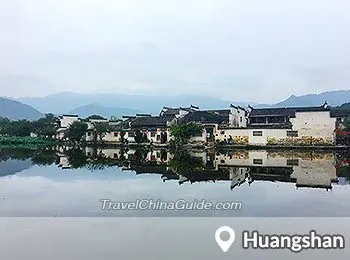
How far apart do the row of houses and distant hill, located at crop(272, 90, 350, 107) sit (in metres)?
59.2

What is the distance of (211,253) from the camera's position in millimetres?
4875

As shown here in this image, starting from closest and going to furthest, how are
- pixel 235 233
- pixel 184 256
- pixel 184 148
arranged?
pixel 184 256 < pixel 235 233 < pixel 184 148

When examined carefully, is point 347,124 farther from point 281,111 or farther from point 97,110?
point 97,110

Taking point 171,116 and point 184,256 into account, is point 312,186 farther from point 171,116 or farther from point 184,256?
point 171,116

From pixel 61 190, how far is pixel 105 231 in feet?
14.6

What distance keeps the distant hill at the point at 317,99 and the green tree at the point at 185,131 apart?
62268mm

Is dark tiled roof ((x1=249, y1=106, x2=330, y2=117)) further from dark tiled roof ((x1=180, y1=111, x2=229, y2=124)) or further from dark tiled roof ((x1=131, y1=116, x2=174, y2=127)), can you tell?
dark tiled roof ((x1=131, y1=116, x2=174, y2=127))

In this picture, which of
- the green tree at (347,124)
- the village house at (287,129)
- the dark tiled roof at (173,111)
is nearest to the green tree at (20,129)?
the dark tiled roof at (173,111)

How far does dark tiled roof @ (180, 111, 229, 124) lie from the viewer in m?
28.3

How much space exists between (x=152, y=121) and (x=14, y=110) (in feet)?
407

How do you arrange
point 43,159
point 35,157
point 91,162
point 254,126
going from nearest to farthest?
point 91,162 → point 43,159 → point 35,157 → point 254,126

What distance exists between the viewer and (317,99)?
341 ft

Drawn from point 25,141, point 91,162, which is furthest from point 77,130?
point 91,162

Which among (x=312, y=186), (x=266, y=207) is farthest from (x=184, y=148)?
(x=266, y=207)
